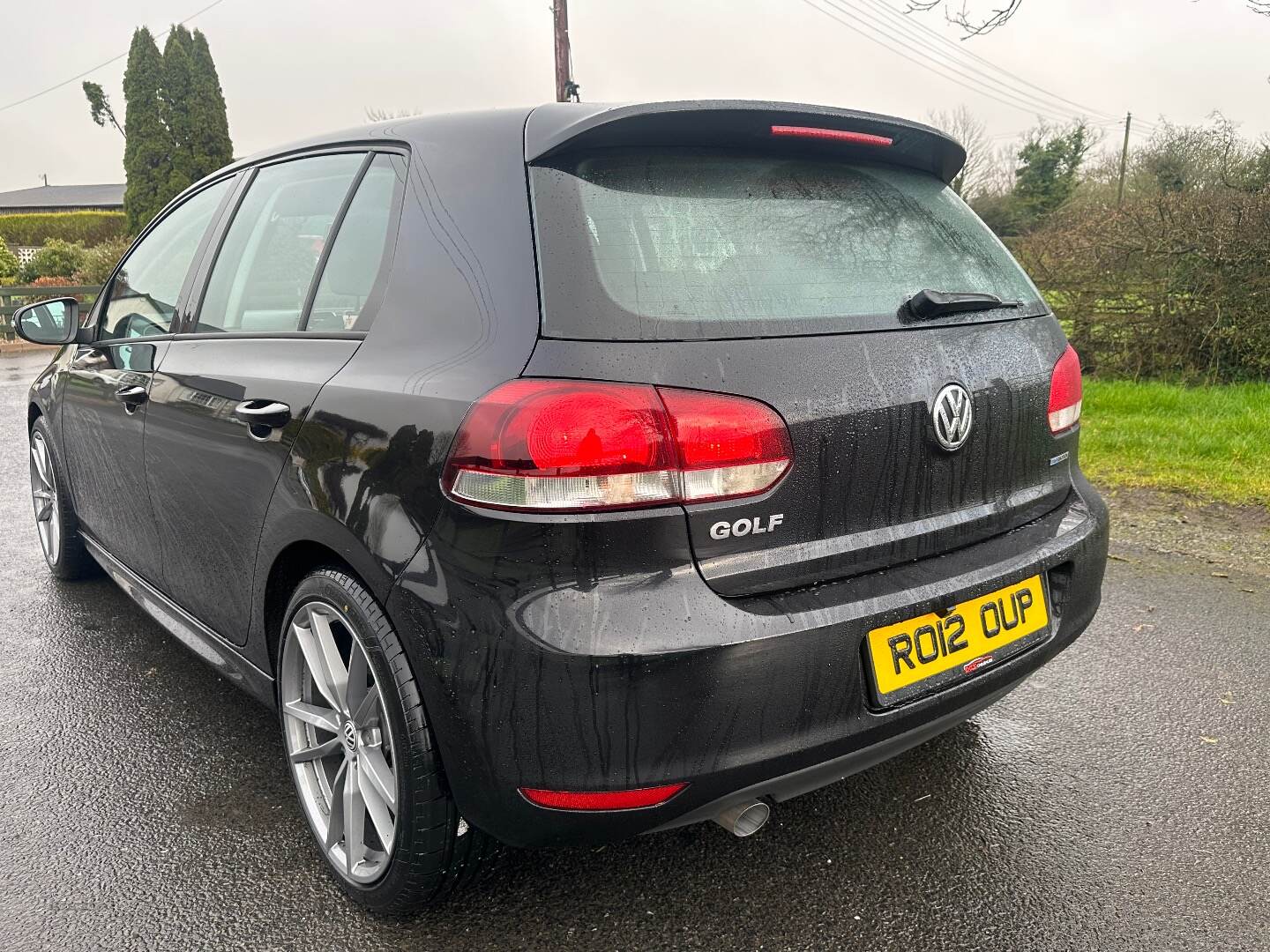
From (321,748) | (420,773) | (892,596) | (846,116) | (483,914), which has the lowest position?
(483,914)

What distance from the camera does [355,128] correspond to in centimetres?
246

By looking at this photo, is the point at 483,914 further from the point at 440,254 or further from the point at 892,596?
the point at 440,254

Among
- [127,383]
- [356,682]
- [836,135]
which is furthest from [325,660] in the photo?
[836,135]

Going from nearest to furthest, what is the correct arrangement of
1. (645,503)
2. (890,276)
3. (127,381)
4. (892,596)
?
(645,503)
(892,596)
(890,276)
(127,381)

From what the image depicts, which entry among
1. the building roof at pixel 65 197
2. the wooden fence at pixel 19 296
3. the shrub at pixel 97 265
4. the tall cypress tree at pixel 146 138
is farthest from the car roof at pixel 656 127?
the building roof at pixel 65 197

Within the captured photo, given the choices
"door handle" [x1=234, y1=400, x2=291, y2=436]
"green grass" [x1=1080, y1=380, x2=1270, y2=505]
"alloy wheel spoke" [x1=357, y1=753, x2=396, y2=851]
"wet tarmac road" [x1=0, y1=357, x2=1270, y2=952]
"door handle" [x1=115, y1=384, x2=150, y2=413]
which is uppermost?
"door handle" [x1=234, y1=400, x2=291, y2=436]

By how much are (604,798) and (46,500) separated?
3.73 meters

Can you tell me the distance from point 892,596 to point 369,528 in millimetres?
1023

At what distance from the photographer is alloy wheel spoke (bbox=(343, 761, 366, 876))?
2.16 meters

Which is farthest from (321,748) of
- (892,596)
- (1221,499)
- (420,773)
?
(1221,499)

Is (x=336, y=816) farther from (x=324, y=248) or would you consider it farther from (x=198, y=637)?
(x=324, y=248)

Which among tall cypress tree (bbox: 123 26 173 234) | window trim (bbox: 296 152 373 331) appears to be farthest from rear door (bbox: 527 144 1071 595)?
tall cypress tree (bbox: 123 26 173 234)

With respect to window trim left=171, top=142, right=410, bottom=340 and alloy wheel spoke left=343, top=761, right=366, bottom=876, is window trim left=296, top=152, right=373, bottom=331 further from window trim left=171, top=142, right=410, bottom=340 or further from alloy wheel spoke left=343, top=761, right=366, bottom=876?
alloy wheel spoke left=343, top=761, right=366, bottom=876

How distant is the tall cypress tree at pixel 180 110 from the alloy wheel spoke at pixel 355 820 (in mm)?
39500
